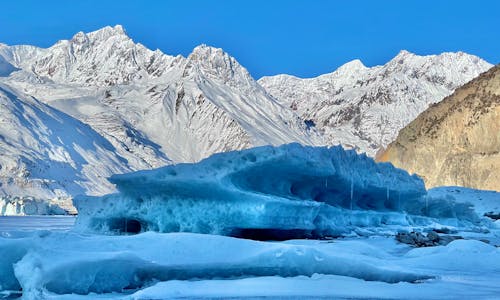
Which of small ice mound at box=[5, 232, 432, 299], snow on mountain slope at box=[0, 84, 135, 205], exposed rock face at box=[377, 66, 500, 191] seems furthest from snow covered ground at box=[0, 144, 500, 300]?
snow on mountain slope at box=[0, 84, 135, 205]

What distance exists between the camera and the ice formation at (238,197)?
55.6 ft

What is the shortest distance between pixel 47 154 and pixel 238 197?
140640 mm

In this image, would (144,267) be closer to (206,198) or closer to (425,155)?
(206,198)

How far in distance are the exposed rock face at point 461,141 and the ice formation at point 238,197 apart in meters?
57.1

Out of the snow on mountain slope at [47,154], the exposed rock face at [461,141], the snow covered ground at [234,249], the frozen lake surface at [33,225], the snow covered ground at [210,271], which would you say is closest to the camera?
the snow covered ground at [210,271]

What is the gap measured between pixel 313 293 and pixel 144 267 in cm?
244

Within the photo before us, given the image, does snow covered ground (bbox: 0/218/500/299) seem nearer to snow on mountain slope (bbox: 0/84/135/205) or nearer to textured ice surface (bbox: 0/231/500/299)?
textured ice surface (bbox: 0/231/500/299)

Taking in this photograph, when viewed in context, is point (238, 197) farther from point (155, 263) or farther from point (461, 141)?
point (461, 141)

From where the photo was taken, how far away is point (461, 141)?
80.6 m

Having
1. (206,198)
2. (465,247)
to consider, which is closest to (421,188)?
(206,198)

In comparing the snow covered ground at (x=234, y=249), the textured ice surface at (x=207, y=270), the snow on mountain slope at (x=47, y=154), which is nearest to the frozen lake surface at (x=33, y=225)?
the snow covered ground at (x=234, y=249)

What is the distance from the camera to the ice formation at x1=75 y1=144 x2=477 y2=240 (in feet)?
55.6

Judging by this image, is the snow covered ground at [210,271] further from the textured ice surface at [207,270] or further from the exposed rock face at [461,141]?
the exposed rock face at [461,141]

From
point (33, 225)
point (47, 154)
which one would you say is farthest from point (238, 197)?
point (47, 154)
